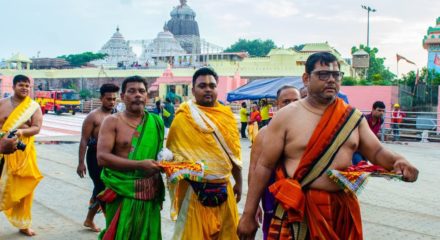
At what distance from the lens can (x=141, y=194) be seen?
362 cm

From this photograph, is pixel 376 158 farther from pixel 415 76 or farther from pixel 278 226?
pixel 415 76

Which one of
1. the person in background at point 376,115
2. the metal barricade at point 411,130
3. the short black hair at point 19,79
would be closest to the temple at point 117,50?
the metal barricade at point 411,130

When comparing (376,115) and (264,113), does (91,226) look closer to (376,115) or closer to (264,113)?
(376,115)

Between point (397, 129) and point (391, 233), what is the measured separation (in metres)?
12.1

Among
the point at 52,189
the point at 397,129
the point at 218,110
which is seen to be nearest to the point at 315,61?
the point at 218,110

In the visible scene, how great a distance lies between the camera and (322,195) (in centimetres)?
264

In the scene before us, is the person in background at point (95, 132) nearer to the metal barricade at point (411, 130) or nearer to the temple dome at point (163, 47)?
the metal barricade at point (411, 130)

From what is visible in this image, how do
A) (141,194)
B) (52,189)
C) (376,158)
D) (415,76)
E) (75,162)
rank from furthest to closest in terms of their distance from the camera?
(415,76) → (75,162) → (52,189) → (141,194) → (376,158)

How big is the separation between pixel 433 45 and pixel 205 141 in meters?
26.1

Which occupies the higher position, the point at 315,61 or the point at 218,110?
the point at 315,61

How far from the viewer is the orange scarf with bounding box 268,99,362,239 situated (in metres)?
2.61

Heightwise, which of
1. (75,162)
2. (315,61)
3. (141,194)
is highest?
(315,61)

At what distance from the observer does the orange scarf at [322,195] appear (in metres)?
2.61

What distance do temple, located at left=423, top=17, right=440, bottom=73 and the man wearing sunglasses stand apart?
999 inches
